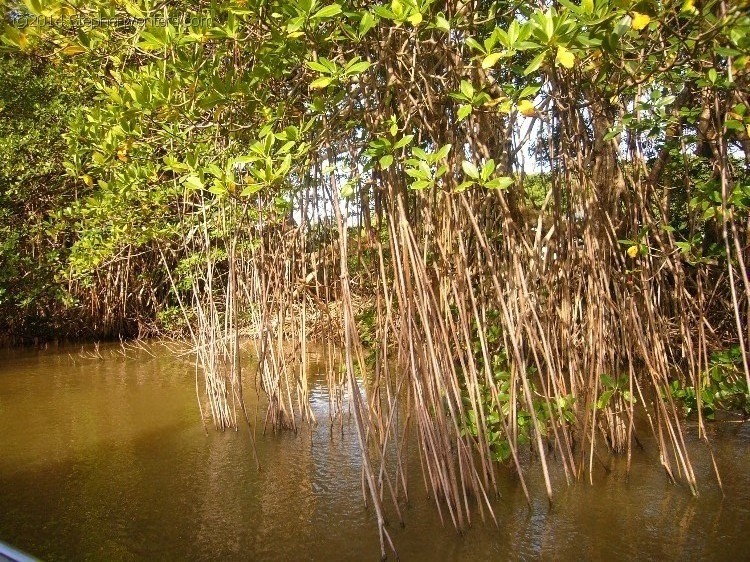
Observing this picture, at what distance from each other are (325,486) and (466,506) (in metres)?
0.91

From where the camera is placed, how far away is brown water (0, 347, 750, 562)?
2410 mm

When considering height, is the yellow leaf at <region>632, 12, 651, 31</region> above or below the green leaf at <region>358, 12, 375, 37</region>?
below

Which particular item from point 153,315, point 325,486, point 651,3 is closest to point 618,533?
point 325,486

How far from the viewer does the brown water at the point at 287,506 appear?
2.41 meters

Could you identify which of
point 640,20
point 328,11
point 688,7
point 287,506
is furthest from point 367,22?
point 287,506

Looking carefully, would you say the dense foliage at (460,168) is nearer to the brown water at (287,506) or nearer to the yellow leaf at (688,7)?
the yellow leaf at (688,7)

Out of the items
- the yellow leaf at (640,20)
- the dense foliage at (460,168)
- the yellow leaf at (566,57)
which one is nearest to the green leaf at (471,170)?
the dense foliage at (460,168)

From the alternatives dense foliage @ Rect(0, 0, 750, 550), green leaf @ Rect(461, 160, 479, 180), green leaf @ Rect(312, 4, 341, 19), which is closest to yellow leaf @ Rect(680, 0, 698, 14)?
dense foliage @ Rect(0, 0, 750, 550)

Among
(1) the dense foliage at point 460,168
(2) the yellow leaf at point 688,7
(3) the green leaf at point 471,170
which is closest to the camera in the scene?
Result: (2) the yellow leaf at point 688,7

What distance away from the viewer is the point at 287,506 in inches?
113

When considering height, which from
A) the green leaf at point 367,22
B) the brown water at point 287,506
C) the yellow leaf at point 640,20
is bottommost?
the brown water at point 287,506

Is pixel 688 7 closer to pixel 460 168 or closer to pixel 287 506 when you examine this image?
pixel 460 168

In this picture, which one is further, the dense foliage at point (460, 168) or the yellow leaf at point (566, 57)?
the dense foliage at point (460, 168)

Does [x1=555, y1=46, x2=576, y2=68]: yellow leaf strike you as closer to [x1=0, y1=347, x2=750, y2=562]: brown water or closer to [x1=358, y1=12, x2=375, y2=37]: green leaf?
[x1=358, y1=12, x2=375, y2=37]: green leaf
